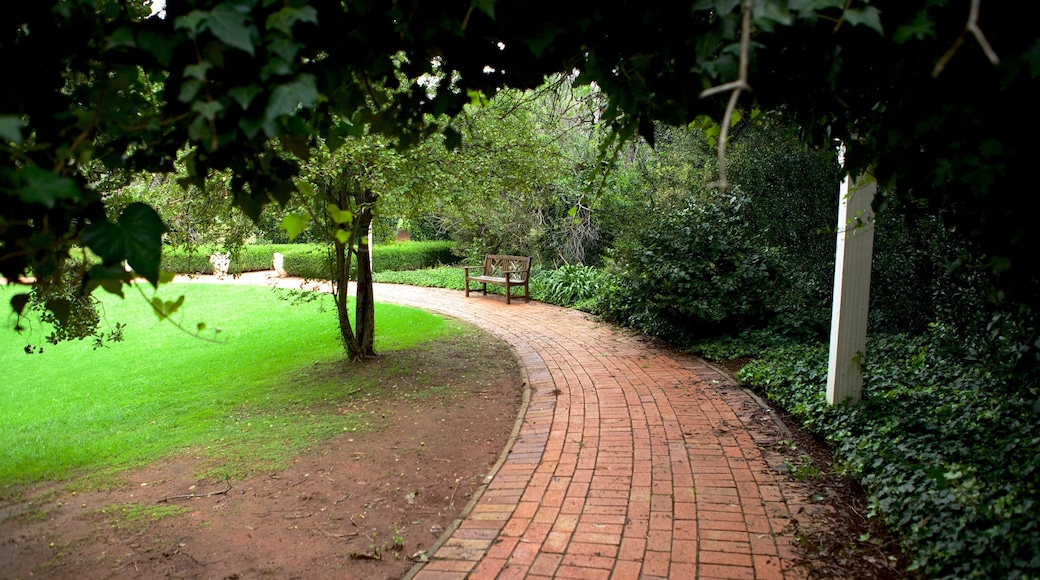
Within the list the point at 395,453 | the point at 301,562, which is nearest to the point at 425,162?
the point at 395,453

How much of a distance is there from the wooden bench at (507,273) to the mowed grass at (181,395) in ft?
6.51

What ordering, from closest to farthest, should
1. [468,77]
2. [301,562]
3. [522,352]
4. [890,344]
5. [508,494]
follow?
[468,77] → [301,562] → [508,494] → [890,344] → [522,352]

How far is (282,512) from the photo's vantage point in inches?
148

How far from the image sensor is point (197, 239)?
20.9 ft

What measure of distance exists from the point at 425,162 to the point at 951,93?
508 centimetres

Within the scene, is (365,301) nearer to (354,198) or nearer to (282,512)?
(354,198)

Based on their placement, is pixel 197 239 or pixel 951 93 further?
pixel 197 239

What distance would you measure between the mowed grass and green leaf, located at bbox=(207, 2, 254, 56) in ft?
5.24

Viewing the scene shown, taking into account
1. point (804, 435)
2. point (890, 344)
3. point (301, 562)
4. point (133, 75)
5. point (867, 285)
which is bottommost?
point (301, 562)

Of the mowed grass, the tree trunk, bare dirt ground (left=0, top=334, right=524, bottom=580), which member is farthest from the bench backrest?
bare dirt ground (left=0, top=334, right=524, bottom=580)

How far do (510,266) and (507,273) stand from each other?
878 millimetres

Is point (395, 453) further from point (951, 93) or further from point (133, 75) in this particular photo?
point (951, 93)

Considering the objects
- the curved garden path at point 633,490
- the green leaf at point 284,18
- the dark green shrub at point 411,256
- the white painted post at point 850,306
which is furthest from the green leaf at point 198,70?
the dark green shrub at point 411,256

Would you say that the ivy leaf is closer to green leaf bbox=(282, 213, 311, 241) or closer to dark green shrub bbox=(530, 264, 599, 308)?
green leaf bbox=(282, 213, 311, 241)
